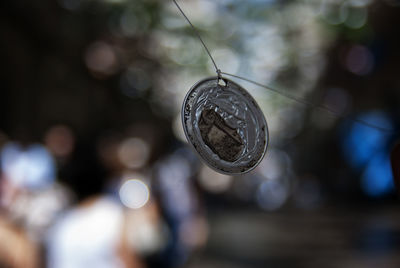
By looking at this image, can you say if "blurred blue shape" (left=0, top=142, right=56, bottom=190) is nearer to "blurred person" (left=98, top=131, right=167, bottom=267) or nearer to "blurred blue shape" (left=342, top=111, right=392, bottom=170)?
"blurred person" (left=98, top=131, right=167, bottom=267)

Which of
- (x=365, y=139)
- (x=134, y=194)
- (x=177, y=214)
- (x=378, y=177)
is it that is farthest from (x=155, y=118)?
(x=134, y=194)

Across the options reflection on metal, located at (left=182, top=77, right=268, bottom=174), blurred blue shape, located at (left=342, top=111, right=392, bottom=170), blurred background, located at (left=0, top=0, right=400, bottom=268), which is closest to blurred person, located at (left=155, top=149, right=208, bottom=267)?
blurred background, located at (left=0, top=0, right=400, bottom=268)

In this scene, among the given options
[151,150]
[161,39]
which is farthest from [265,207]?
[151,150]

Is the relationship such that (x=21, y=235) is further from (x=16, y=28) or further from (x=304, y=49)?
(x=304, y=49)

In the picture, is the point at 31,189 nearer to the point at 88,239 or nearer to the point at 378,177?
the point at 88,239

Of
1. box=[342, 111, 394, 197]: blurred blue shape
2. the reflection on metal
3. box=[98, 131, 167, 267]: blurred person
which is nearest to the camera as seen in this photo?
the reflection on metal

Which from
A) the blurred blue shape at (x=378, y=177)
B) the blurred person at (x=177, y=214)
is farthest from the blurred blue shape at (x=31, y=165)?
the blurred blue shape at (x=378, y=177)
